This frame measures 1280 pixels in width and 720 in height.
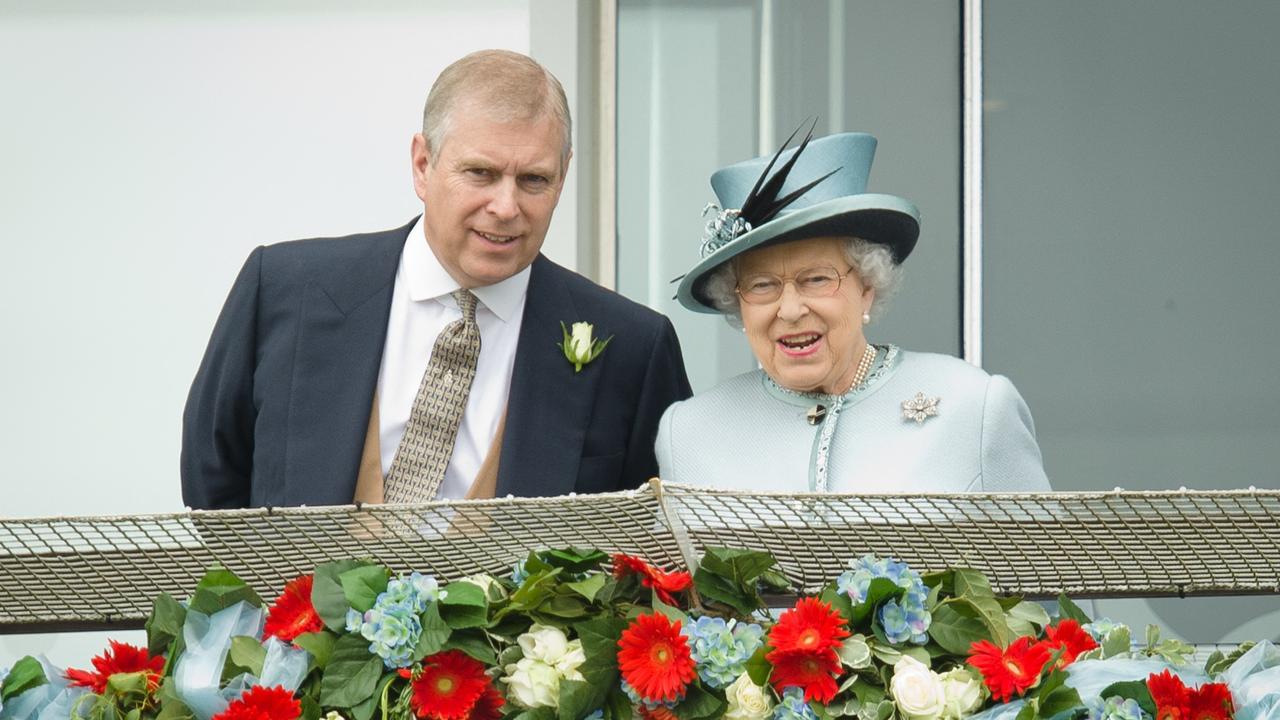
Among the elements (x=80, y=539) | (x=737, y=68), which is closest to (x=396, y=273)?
(x=80, y=539)

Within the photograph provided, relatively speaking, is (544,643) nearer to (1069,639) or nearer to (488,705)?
(488,705)

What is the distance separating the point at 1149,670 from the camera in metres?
1.50

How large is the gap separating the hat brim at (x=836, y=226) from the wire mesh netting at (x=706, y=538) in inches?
37.5

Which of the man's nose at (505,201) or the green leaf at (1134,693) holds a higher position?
the man's nose at (505,201)

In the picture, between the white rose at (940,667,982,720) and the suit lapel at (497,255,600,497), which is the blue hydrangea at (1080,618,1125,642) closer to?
the white rose at (940,667,982,720)

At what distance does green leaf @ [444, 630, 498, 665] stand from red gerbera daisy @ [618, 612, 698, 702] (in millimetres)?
120

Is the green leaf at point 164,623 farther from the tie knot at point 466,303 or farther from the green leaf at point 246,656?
the tie knot at point 466,303

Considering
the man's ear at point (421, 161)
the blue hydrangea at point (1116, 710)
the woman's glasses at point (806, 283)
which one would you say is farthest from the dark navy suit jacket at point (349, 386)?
the blue hydrangea at point (1116, 710)

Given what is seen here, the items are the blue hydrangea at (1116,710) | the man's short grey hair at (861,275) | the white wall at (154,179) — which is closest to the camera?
the blue hydrangea at (1116,710)

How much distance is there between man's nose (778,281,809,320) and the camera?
Result: 2490mm

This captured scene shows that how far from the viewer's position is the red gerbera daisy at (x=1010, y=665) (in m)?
1.46

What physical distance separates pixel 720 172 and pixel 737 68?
1974mm

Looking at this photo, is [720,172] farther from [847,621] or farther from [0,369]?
[0,369]

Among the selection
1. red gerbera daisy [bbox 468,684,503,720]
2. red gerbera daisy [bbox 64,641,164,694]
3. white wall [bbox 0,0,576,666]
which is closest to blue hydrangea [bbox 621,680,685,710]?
red gerbera daisy [bbox 468,684,503,720]
